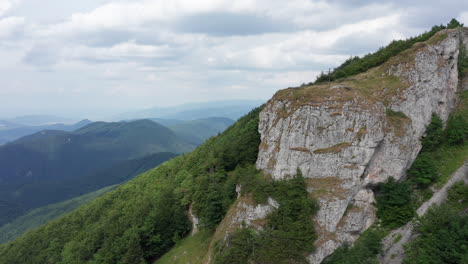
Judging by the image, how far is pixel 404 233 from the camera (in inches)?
937

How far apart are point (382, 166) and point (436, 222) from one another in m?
7.39

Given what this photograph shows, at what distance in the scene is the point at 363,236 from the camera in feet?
83.6

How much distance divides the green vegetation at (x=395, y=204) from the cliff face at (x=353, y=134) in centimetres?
87

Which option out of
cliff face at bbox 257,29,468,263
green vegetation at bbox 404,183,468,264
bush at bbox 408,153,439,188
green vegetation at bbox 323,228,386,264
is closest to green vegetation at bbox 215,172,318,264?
cliff face at bbox 257,29,468,263

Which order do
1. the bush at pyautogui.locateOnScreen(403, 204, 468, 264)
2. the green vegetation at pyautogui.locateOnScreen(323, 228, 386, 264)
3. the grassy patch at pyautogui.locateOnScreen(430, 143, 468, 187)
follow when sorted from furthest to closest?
1. the grassy patch at pyautogui.locateOnScreen(430, 143, 468, 187)
2. the green vegetation at pyautogui.locateOnScreen(323, 228, 386, 264)
3. the bush at pyautogui.locateOnScreen(403, 204, 468, 264)

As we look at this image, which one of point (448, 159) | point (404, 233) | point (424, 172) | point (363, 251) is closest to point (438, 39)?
point (448, 159)

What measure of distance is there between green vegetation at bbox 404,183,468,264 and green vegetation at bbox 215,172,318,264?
8.31 meters

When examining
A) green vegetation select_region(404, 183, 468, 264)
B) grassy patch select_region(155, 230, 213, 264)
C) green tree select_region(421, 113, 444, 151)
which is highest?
green tree select_region(421, 113, 444, 151)

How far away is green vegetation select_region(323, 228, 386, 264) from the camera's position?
2267cm

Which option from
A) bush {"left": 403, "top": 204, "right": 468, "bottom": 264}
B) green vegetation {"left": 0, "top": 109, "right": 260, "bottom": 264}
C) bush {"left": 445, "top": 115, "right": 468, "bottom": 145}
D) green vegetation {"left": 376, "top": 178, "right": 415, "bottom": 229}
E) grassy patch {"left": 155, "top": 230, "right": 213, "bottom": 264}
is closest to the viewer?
bush {"left": 403, "top": 204, "right": 468, "bottom": 264}

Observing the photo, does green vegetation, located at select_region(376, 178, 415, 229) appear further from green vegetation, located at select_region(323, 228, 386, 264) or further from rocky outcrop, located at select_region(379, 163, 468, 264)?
green vegetation, located at select_region(323, 228, 386, 264)

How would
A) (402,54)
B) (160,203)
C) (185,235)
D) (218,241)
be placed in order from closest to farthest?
1. (218,241)
2. (402,54)
3. (185,235)
4. (160,203)

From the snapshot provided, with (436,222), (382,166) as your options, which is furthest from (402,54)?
(436,222)

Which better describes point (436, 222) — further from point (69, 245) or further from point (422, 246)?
point (69, 245)
